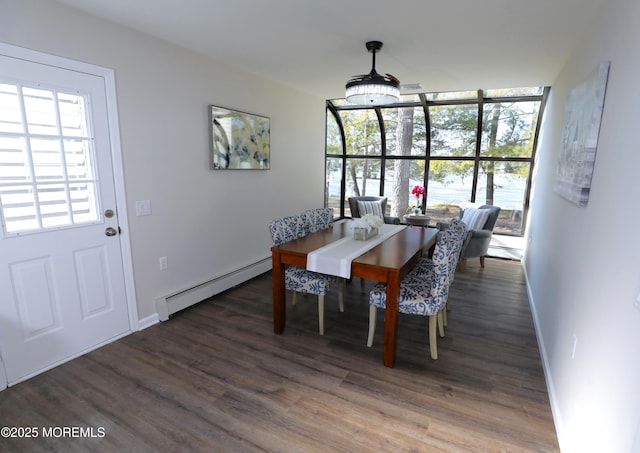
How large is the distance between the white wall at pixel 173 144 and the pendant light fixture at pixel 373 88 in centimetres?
155

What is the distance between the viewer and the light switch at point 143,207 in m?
2.84

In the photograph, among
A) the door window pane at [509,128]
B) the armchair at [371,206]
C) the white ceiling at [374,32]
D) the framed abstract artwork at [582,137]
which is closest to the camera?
the framed abstract artwork at [582,137]

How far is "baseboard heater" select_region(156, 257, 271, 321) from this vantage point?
3107mm

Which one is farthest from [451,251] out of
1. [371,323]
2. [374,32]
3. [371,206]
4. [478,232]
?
[371,206]

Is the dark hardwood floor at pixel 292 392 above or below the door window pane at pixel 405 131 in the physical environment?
below

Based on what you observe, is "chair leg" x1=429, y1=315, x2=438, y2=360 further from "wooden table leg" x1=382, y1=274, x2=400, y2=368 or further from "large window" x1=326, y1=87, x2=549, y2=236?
"large window" x1=326, y1=87, x2=549, y2=236

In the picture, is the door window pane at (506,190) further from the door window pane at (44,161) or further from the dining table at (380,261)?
the door window pane at (44,161)

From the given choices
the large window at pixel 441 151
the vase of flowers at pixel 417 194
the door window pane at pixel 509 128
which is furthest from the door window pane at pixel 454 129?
the vase of flowers at pixel 417 194

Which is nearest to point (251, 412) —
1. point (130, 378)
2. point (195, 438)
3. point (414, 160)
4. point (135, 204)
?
point (195, 438)

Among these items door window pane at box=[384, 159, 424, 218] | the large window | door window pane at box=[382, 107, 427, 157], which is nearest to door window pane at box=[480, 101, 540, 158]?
the large window

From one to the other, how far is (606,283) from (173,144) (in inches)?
126

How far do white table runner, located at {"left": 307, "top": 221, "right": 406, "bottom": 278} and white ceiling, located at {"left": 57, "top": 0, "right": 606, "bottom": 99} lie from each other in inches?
66.3

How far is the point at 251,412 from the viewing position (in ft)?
6.57

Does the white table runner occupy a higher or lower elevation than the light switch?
lower
